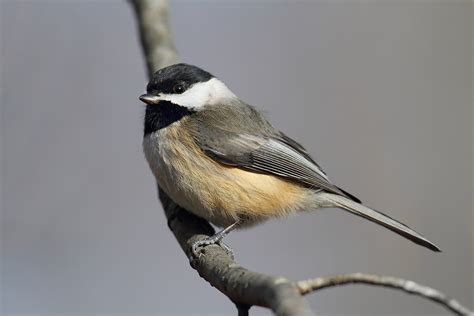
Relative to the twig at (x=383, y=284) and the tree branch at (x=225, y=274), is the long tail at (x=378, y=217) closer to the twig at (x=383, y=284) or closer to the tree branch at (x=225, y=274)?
the tree branch at (x=225, y=274)

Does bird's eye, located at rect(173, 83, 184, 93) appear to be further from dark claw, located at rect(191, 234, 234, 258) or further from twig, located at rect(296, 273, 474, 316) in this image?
twig, located at rect(296, 273, 474, 316)

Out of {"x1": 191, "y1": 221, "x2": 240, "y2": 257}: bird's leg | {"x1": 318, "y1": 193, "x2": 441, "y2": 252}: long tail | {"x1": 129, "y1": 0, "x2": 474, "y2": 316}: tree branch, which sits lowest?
{"x1": 318, "y1": 193, "x2": 441, "y2": 252}: long tail

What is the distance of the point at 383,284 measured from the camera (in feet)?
5.09

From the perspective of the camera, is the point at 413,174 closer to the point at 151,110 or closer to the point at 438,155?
the point at 438,155

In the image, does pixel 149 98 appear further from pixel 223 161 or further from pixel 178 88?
pixel 223 161

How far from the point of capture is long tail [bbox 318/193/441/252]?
2996mm

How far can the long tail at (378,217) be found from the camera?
118 inches

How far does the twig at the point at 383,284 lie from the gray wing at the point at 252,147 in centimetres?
152

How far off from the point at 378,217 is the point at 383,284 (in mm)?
1595

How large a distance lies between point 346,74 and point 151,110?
244 centimetres

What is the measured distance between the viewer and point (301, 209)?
3.29 meters

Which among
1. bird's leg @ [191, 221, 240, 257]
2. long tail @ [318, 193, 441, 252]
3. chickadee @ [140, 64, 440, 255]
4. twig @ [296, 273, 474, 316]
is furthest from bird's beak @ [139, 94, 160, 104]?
twig @ [296, 273, 474, 316]

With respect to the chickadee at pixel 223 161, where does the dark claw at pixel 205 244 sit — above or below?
below

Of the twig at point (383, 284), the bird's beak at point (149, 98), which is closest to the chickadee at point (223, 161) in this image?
the bird's beak at point (149, 98)
